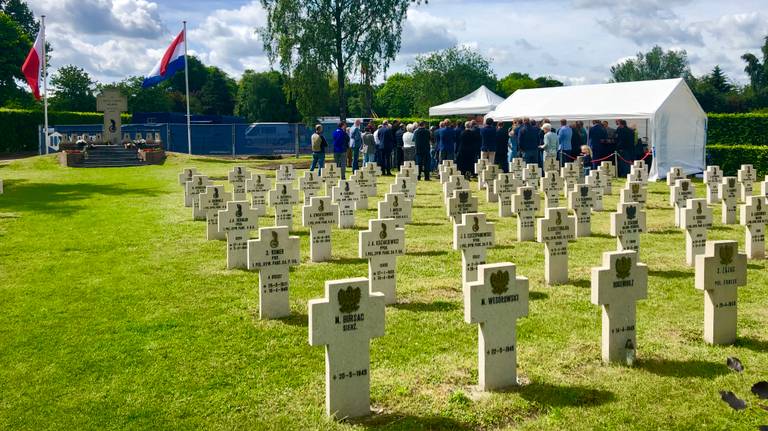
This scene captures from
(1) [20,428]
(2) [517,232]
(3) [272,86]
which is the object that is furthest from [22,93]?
(1) [20,428]

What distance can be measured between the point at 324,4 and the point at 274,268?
29050mm

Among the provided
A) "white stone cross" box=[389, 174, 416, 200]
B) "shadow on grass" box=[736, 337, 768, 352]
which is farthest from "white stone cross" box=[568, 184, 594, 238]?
"shadow on grass" box=[736, 337, 768, 352]

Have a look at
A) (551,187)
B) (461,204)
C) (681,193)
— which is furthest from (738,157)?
(461,204)

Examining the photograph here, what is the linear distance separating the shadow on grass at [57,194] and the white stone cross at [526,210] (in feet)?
30.7

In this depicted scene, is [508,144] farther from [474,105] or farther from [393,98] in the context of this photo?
[393,98]

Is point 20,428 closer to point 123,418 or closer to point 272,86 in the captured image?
point 123,418

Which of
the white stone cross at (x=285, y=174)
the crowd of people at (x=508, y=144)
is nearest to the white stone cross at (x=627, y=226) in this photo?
the white stone cross at (x=285, y=174)

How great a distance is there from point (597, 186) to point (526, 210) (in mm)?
5137

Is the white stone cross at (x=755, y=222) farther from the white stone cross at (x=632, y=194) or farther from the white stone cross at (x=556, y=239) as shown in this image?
the white stone cross at (x=556, y=239)

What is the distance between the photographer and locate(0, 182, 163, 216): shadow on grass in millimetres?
16734

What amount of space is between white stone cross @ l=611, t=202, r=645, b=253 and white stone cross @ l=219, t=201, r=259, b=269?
4521mm

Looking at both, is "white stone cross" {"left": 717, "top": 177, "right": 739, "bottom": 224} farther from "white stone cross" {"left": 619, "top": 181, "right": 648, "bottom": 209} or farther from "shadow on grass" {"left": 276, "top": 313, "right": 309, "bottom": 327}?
"shadow on grass" {"left": 276, "top": 313, "right": 309, "bottom": 327}

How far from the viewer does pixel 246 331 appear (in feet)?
23.2

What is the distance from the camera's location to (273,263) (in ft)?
24.5
